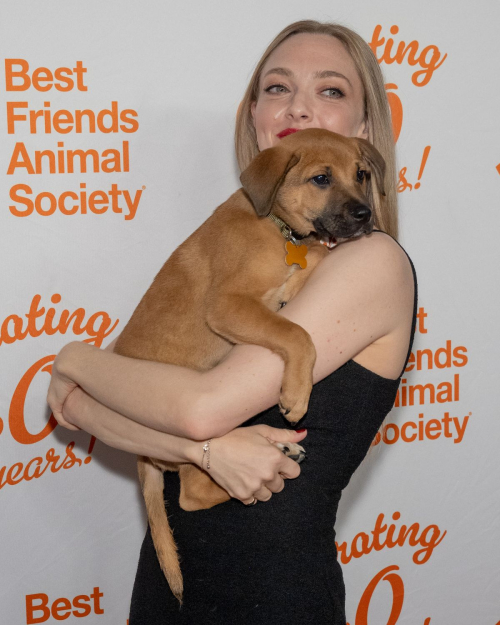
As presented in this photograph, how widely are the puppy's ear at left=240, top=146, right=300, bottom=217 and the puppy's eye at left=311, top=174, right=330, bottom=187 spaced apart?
0.07 metres

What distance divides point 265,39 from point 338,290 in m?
1.45

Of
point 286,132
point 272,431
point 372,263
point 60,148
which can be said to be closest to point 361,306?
point 372,263

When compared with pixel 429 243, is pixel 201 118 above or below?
above

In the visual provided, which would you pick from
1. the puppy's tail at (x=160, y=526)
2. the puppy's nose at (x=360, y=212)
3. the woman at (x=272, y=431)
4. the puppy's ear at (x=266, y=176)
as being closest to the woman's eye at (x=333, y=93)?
the puppy's ear at (x=266, y=176)

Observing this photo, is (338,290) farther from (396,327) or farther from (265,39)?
(265,39)

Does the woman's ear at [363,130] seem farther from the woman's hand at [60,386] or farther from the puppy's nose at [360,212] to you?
the woman's hand at [60,386]

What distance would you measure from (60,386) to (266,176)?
756 millimetres

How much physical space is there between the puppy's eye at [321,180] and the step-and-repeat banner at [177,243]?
0.81 metres

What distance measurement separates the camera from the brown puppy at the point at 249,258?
1.75m

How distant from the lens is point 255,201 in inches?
69.5

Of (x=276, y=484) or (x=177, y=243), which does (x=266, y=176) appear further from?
(x=177, y=243)

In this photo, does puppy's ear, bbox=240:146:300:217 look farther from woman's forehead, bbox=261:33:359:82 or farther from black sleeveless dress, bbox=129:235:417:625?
black sleeveless dress, bbox=129:235:417:625

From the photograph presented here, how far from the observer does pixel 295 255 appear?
1.81 m

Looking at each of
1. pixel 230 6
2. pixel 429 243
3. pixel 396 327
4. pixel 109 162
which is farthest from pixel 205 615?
pixel 230 6
